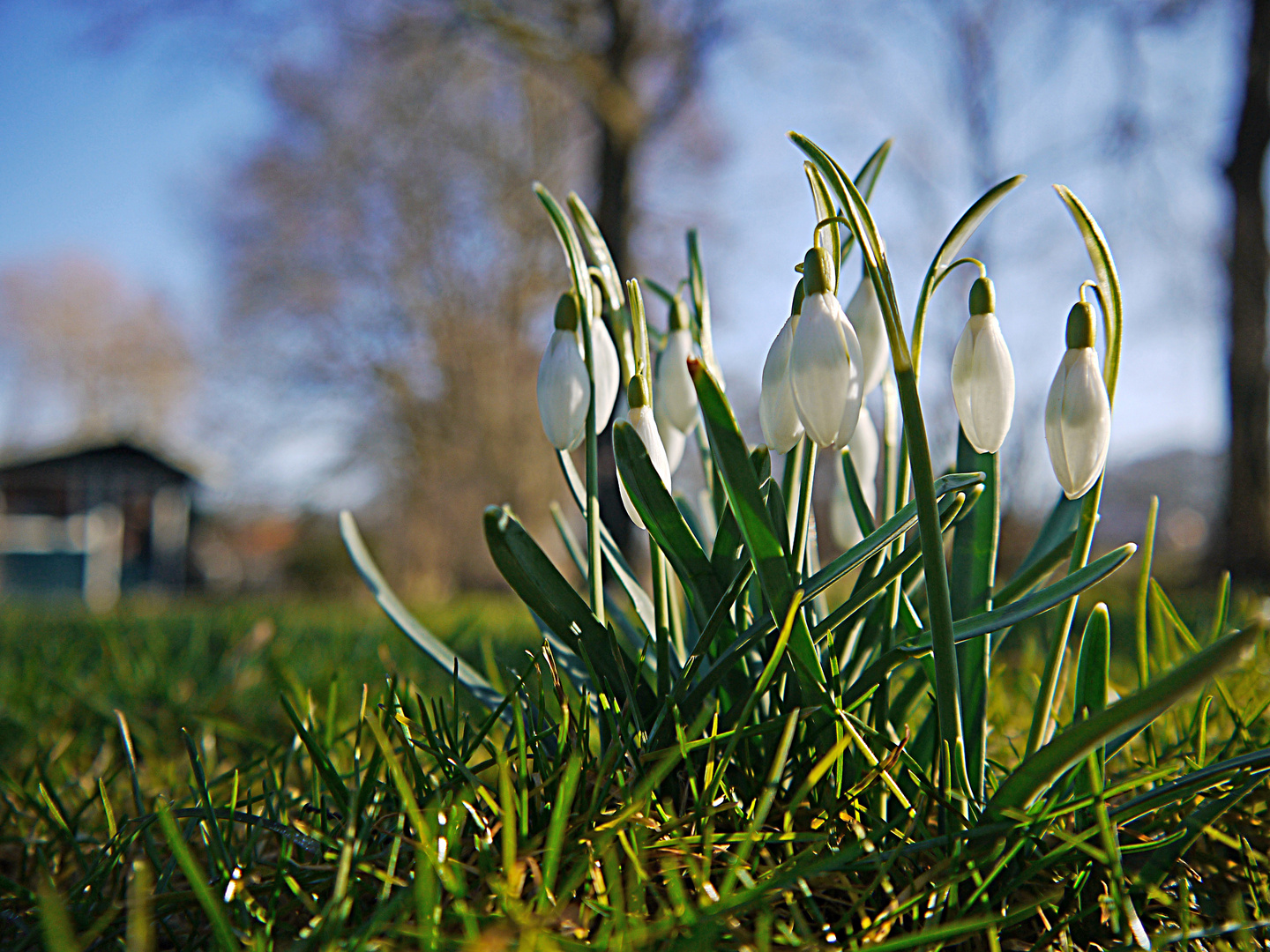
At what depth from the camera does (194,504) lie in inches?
828

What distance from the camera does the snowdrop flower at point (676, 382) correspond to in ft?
3.91

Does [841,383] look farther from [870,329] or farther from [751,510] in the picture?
[870,329]

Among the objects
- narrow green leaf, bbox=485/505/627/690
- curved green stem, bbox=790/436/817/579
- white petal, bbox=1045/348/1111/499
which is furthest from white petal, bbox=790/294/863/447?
narrow green leaf, bbox=485/505/627/690

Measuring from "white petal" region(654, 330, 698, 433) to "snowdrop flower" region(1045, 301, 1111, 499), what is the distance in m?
0.46

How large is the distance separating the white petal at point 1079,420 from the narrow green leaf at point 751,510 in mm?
312

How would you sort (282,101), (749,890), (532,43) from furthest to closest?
(282,101)
(532,43)
(749,890)

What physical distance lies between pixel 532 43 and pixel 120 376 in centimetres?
2638

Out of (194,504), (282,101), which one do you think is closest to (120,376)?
(194,504)

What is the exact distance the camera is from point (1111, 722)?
745 mm

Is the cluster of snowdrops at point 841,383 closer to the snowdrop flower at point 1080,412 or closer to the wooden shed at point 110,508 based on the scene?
the snowdrop flower at point 1080,412

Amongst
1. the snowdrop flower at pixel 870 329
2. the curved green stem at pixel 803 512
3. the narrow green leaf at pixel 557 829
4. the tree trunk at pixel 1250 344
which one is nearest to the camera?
the narrow green leaf at pixel 557 829

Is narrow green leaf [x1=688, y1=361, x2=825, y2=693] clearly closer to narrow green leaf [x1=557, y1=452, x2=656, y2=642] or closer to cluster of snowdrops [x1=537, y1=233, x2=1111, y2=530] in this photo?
cluster of snowdrops [x1=537, y1=233, x2=1111, y2=530]

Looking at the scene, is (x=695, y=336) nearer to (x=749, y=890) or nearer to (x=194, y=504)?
(x=749, y=890)

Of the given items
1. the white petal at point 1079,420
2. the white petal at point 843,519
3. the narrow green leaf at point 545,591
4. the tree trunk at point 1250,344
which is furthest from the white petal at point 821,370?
the tree trunk at point 1250,344
